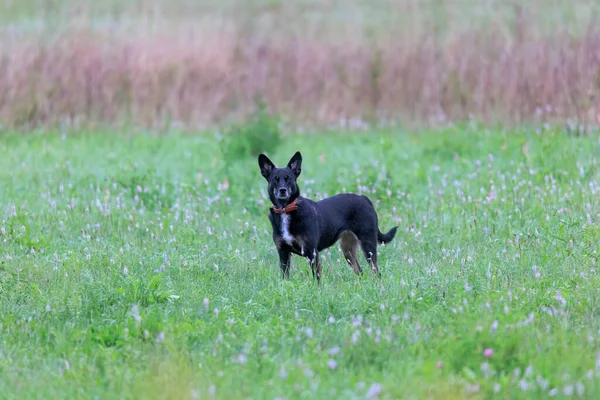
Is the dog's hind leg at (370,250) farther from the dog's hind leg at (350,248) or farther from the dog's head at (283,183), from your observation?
the dog's head at (283,183)

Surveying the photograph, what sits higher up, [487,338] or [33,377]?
[487,338]

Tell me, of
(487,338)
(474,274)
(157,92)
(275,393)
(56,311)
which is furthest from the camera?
(157,92)

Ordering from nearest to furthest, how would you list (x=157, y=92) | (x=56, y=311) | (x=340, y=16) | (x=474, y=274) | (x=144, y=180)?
(x=56, y=311)
(x=474, y=274)
(x=144, y=180)
(x=157, y=92)
(x=340, y=16)

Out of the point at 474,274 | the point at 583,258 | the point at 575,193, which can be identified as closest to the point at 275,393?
the point at 474,274

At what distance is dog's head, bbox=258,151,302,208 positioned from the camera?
7250mm

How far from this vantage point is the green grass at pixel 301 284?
Result: 496cm

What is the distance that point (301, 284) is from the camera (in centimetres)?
681

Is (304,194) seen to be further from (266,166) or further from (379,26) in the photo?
(379,26)

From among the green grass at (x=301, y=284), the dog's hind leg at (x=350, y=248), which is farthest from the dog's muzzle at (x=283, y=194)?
the dog's hind leg at (x=350, y=248)

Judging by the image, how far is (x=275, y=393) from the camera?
4.61 m

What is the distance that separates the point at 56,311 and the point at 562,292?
3.63m

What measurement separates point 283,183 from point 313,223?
415 millimetres

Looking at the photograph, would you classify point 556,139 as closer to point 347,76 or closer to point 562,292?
point 347,76

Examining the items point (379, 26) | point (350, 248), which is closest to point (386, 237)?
point (350, 248)
